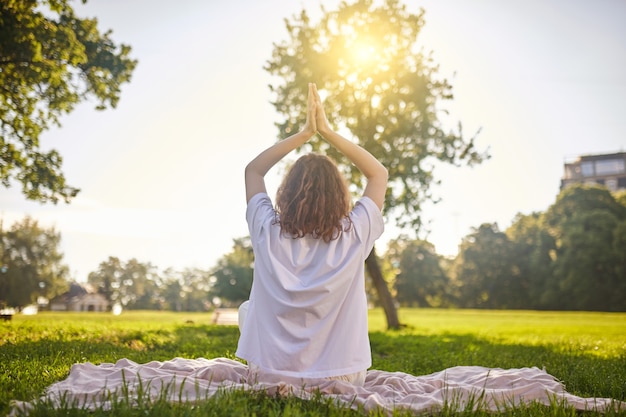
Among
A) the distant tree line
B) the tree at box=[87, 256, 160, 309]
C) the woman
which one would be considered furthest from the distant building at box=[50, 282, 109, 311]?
the woman

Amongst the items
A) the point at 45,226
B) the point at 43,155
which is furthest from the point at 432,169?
the point at 45,226

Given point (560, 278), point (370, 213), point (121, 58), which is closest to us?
point (370, 213)

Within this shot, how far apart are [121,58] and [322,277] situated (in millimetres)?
12616

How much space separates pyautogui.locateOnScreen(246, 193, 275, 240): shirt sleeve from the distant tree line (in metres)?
39.8

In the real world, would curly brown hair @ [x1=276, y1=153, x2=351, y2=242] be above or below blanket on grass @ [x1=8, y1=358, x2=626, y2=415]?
above

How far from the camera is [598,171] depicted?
3460 inches

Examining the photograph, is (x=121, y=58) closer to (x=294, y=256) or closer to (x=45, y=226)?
(x=294, y=256)

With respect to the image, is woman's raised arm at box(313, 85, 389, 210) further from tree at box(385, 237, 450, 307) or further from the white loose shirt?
tree at box(385, 237, 450, 307)

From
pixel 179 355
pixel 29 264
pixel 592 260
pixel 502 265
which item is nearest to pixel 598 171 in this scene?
pixel 502 265

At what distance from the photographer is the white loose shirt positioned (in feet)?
13.3

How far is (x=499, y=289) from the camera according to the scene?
61125 millimetres

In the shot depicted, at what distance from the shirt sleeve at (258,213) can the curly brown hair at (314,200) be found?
96mm

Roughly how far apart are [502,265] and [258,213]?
61.1m

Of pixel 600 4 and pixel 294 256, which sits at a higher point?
pixel 600 4
